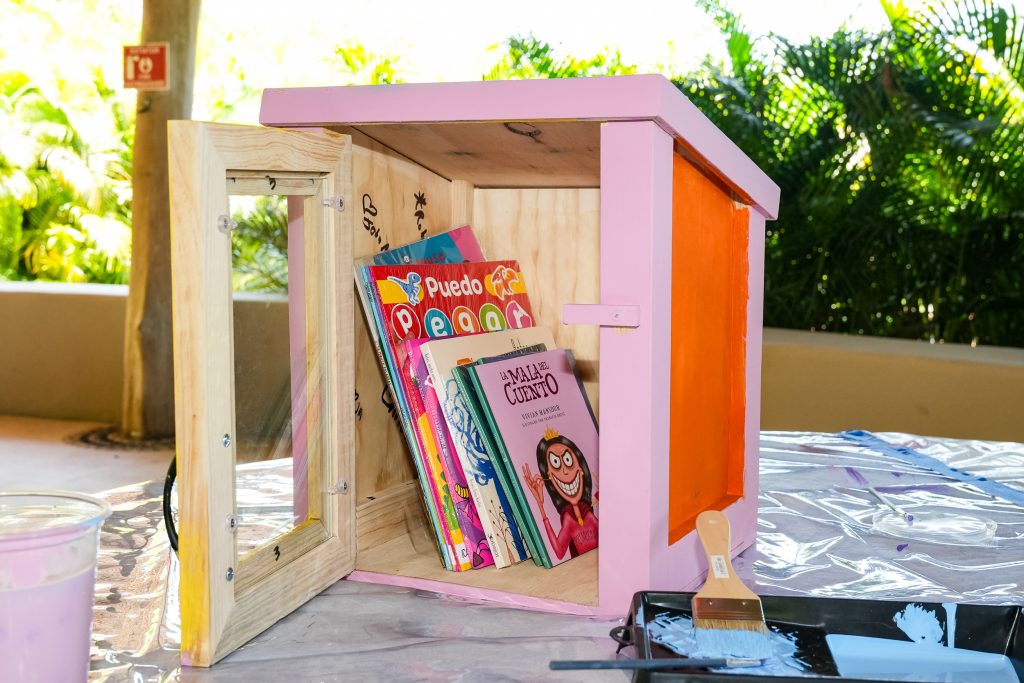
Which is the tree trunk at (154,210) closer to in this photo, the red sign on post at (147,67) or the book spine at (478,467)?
the red sign on post at (147,67)

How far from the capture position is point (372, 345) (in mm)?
957

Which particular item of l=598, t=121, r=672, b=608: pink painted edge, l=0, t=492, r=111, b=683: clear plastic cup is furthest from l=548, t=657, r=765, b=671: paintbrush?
l=0, t=492, r=111, b=683: clear plastic cup

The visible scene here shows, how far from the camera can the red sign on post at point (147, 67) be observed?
13.3 ft

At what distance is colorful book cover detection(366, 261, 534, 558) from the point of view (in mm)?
867

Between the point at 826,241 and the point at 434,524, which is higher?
the point at 826,241

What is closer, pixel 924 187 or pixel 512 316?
pixel 512 316

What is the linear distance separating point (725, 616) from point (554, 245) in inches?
21.1

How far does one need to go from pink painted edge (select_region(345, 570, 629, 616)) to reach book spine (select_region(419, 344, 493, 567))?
58 millimetres

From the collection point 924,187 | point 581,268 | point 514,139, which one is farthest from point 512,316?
Result: point 924,187

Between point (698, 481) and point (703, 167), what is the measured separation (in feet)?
0.94

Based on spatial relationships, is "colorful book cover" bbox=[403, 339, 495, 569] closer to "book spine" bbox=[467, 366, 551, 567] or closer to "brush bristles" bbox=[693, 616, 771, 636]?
"book spine" bbox=[467, 366, 551, 567]

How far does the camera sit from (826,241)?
383 centimetres

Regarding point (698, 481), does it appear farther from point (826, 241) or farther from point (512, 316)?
point (826, 241)

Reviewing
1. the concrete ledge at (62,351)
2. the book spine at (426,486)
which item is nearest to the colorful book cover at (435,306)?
the book spine at (426,486)
